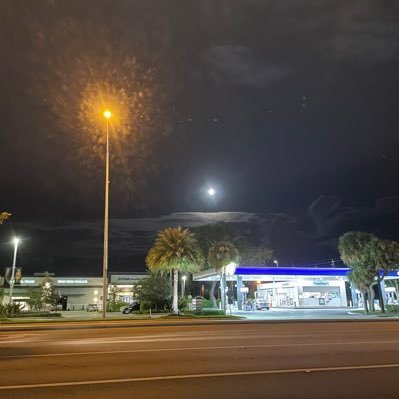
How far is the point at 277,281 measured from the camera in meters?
61.6

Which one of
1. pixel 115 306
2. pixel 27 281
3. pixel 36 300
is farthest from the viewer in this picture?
pixel 27 281

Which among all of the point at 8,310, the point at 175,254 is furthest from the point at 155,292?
the point at 8,310

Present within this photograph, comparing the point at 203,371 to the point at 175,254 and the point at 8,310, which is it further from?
the point at 8,310

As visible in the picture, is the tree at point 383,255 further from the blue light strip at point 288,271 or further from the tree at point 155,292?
the tree at point 155,292

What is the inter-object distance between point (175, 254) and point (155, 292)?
9.04 meters

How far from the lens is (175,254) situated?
39.0 metres

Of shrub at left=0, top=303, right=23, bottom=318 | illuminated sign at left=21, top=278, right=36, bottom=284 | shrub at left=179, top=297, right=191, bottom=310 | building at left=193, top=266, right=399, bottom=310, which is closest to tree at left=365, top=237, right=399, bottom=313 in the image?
building at left=193, top=266, right=399, bottom=310

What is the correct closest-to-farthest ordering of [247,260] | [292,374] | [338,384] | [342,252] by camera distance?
[338,384], [292,374], [342,252], [247,260]

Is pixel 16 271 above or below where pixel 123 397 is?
above

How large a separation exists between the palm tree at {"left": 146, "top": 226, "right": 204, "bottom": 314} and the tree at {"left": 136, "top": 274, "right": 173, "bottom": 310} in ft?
21.0

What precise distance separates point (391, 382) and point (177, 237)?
32575 millimetres

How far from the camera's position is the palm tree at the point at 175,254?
39062 millimetres

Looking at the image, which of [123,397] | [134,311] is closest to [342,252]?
[134,311]

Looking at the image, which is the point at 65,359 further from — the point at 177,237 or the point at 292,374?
the point at 177,237
